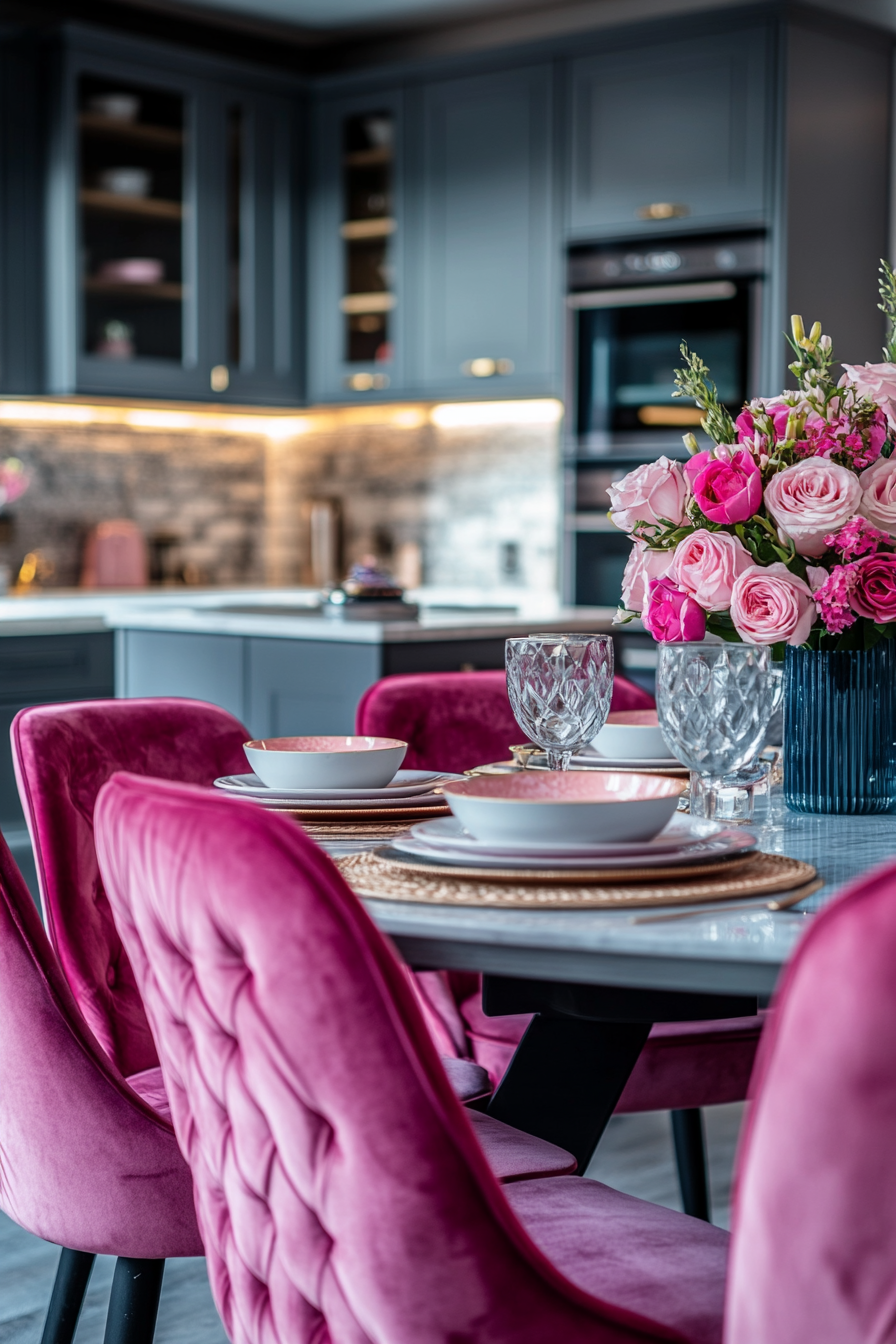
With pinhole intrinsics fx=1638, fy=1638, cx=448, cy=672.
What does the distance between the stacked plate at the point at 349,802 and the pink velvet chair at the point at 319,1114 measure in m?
0.33

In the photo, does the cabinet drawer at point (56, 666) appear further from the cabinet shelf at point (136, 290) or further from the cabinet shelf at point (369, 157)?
the cabinet shelf at point (369, 157)

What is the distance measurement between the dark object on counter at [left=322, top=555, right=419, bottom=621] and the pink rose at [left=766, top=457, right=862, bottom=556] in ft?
6.21

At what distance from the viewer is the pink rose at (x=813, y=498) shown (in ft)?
4.51

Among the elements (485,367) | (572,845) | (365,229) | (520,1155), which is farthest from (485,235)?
(572,845)

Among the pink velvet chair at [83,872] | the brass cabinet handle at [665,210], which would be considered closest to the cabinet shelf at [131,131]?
the brass cabinet handle at [665,210]

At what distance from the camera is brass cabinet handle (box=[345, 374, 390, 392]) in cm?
518

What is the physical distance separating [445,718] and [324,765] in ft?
2.38

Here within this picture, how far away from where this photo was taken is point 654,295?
14.4 feet

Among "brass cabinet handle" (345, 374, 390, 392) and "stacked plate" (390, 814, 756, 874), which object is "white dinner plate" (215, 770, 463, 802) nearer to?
"stacked plate" (390, 814, 756, 874)

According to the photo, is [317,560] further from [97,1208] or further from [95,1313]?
[97,1208]

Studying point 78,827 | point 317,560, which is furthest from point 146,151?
point 78,827

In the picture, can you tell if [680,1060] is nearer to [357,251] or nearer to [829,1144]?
[829,1144]

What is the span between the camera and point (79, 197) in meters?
4.74

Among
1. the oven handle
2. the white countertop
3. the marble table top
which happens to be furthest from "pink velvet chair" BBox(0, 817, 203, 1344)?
the oven handle
